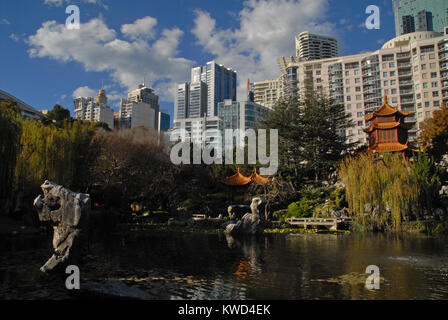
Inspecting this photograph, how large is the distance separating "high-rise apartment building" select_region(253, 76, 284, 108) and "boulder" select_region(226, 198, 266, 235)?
88951 mm

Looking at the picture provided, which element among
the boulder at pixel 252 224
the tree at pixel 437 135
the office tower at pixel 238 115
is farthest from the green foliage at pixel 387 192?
the office tower at pixel 238 115

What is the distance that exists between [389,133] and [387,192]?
1496cm

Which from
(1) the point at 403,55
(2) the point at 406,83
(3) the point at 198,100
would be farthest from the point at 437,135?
(3) the point at 198,100

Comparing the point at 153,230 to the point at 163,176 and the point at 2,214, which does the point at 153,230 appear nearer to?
the point at 163,176

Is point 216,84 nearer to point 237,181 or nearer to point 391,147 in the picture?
point 237,181

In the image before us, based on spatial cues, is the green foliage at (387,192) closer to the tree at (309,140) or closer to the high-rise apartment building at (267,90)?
the tree at (309,140)

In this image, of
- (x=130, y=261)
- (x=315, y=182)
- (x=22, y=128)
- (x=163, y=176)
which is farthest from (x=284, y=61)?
(x=130, y=261)

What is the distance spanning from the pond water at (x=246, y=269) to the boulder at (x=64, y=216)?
674 millimetres

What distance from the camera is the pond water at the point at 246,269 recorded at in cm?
767

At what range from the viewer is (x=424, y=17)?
423 ft

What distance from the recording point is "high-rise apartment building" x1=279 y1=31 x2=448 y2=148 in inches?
2244

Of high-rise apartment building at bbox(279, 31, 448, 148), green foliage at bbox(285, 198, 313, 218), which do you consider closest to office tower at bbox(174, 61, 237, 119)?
high-rise apartment building at bbox(279, 31, 448, 148)

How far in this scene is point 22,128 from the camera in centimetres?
1983
